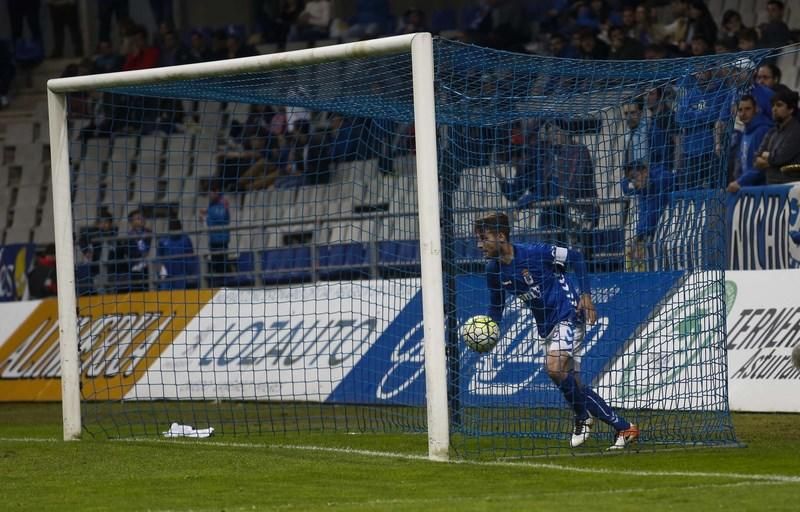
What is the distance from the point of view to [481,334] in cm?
1017

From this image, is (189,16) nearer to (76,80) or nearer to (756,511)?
(76,80)

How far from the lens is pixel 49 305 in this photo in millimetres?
18406

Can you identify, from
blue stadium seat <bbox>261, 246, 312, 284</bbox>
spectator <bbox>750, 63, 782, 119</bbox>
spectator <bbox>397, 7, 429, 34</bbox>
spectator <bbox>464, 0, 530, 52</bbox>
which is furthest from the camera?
spectator <bbox>397, 7, 429, 34</bbox>

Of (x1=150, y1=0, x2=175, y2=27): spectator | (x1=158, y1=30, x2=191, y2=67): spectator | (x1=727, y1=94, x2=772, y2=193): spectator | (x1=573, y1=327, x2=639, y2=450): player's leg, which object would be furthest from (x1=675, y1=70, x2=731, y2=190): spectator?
(x1=150, y1=0, x2=175, y2=27): spectator

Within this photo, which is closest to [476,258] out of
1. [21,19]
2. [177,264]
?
[177,264]

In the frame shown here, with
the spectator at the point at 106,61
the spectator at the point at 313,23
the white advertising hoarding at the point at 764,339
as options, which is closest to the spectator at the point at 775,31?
the white advertising hoarding at the point at 764,339

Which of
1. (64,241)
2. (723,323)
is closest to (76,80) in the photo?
(64,241)

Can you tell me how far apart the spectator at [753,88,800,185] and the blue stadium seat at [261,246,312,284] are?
19.6ft

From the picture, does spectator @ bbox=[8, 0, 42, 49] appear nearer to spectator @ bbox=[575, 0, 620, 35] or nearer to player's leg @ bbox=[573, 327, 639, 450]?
spectator @ bbox=[575, 0, 620, 35]

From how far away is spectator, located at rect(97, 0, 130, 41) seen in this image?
2798 cm

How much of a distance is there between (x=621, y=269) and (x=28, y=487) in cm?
571

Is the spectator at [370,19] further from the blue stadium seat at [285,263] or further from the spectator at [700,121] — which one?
the spectator at [700,121]

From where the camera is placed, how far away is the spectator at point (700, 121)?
11023 mm

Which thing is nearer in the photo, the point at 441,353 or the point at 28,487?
the point at 28,487
